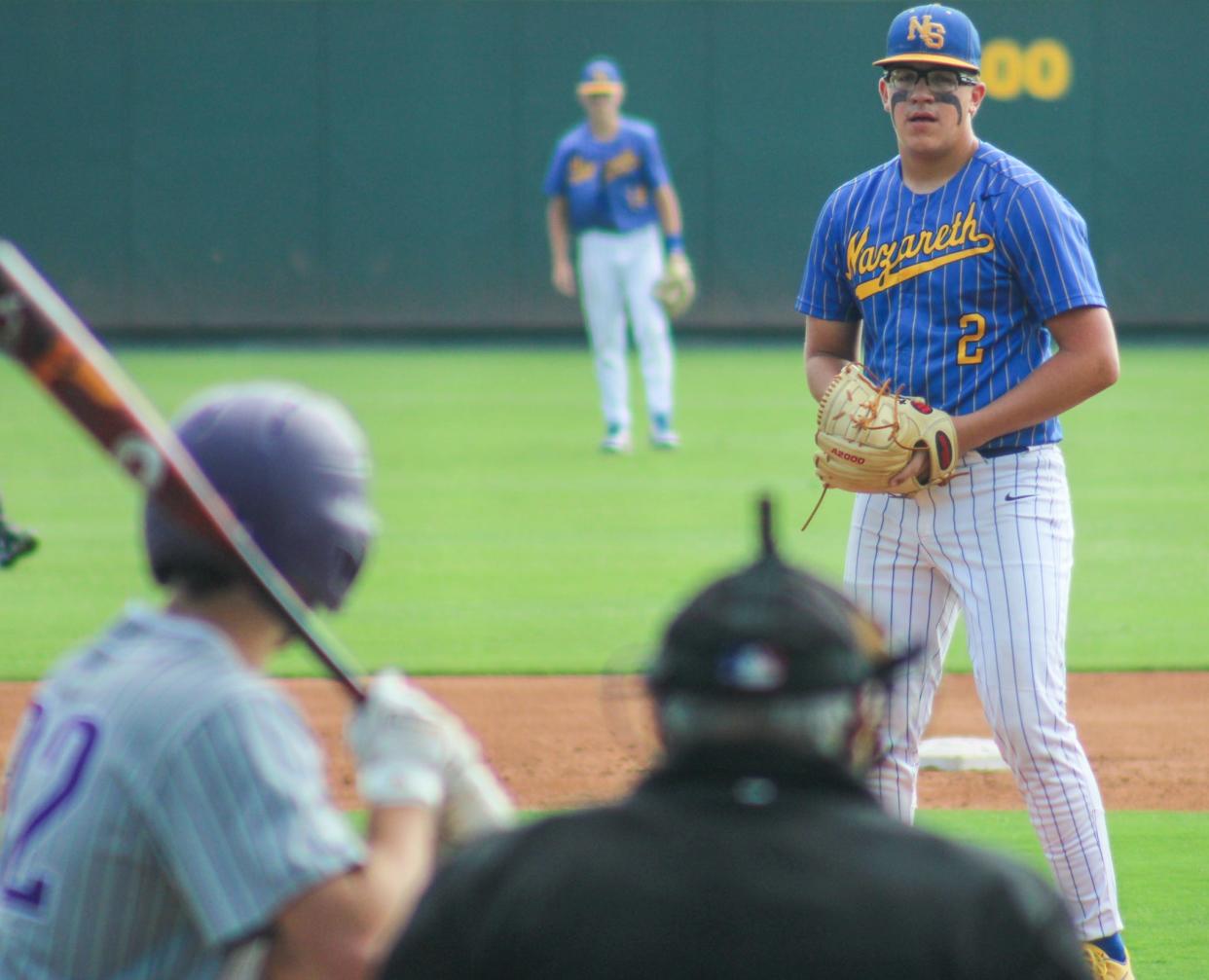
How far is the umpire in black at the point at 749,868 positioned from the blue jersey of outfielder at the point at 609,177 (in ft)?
43.2

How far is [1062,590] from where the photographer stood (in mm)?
4457

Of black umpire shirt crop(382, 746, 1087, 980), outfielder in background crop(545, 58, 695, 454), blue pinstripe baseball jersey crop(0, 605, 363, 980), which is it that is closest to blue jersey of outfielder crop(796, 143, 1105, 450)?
blue pinstripe baseball jersey crop(0, 605, 363, 980)

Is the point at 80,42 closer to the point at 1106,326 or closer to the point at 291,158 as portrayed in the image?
the point at 291,158

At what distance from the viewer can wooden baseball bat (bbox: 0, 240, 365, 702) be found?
2006 millimetres

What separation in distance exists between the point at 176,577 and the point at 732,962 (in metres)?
0.86

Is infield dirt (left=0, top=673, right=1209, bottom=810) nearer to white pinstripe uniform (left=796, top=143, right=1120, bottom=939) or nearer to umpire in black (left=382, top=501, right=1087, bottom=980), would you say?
white pinstripe uniform (left=796, top=143, right=1120, bottom=939)

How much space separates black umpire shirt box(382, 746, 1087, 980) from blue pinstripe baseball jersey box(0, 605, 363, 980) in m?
0.28

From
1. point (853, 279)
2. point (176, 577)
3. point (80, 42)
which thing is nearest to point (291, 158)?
point (80, 42)

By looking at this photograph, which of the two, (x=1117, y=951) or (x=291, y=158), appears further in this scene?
(x=291, y=158)

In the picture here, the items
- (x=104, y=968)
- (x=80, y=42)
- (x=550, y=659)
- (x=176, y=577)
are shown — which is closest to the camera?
(x=104, y=968)

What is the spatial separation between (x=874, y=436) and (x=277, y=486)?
2.52m

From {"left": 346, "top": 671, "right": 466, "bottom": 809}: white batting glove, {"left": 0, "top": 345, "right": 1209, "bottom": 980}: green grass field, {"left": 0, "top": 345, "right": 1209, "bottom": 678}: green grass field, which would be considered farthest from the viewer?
{"left": 0, "top": 345, "right": 1209, "bottom": 678}: green grass field

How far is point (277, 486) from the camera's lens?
217cm

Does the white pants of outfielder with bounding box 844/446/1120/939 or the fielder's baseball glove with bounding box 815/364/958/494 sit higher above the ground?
the fielder's baseball glove with bounding box 815/364/958/494
